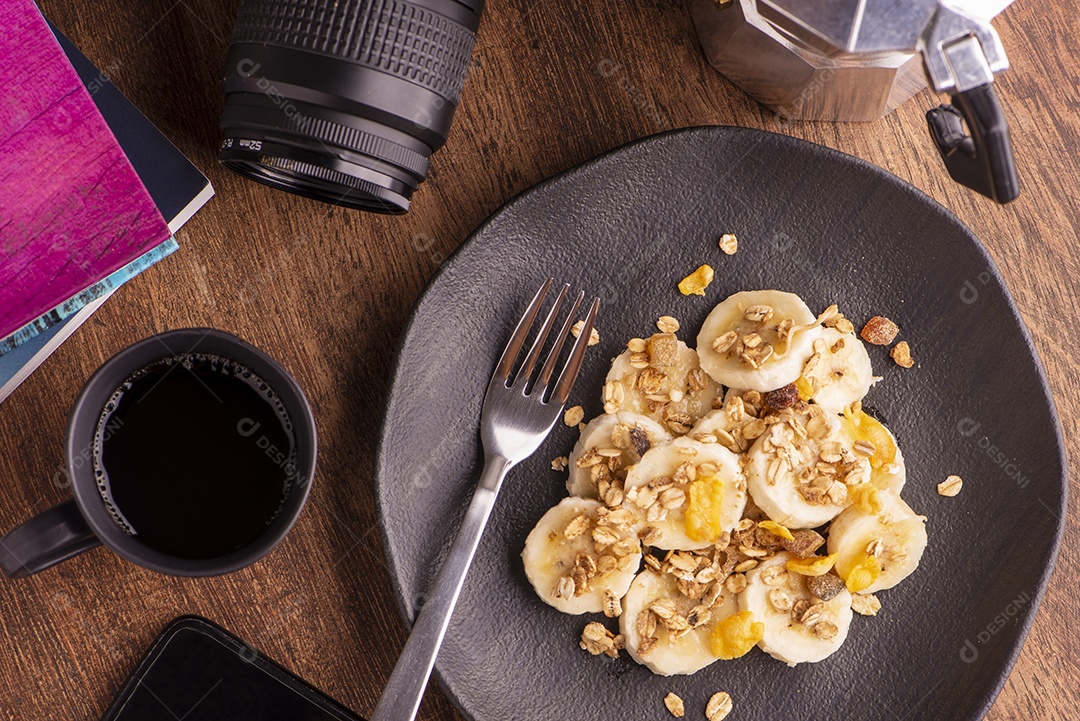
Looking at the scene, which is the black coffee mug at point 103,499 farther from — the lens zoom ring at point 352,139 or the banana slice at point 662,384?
the banana slice at point 662,384

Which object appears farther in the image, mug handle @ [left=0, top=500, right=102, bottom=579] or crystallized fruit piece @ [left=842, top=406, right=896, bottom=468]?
crystallized fruit piece @ [left=842, top=406, right=896, bottom=468]

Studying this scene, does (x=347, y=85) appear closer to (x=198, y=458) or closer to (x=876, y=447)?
(x=198, y=458)

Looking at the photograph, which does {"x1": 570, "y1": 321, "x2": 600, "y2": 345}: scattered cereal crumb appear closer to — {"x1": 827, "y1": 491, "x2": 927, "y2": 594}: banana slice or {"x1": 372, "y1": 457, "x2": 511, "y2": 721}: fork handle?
{"x1": 372, "y1": 457, "x2": 511, "y2": 721}: fork handle

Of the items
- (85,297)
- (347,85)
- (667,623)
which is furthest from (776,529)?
(85,297)

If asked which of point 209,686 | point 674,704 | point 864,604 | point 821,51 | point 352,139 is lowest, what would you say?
point 209,686

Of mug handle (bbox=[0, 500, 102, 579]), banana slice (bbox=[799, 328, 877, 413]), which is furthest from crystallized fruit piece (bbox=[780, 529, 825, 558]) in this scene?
mug handle (bbox=[0, 500, 102, 579])

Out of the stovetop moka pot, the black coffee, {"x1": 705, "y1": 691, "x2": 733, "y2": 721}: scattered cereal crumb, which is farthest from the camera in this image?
{"x1": 705, "y1": 691, "x2": 733, "y2": 721}: scattered cereal crumb

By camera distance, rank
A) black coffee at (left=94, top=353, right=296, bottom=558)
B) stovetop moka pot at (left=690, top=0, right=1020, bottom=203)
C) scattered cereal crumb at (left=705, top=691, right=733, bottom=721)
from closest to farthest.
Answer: stovetop moka pot at (left=690, top=0, right=1020, bottom=203), black coffee at (left=94, top=353, right=296, bottom=558), scattered cereal crumb at (left=705, top=691, right=733, bottom=721)

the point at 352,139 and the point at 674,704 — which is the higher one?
the point at 352,139
